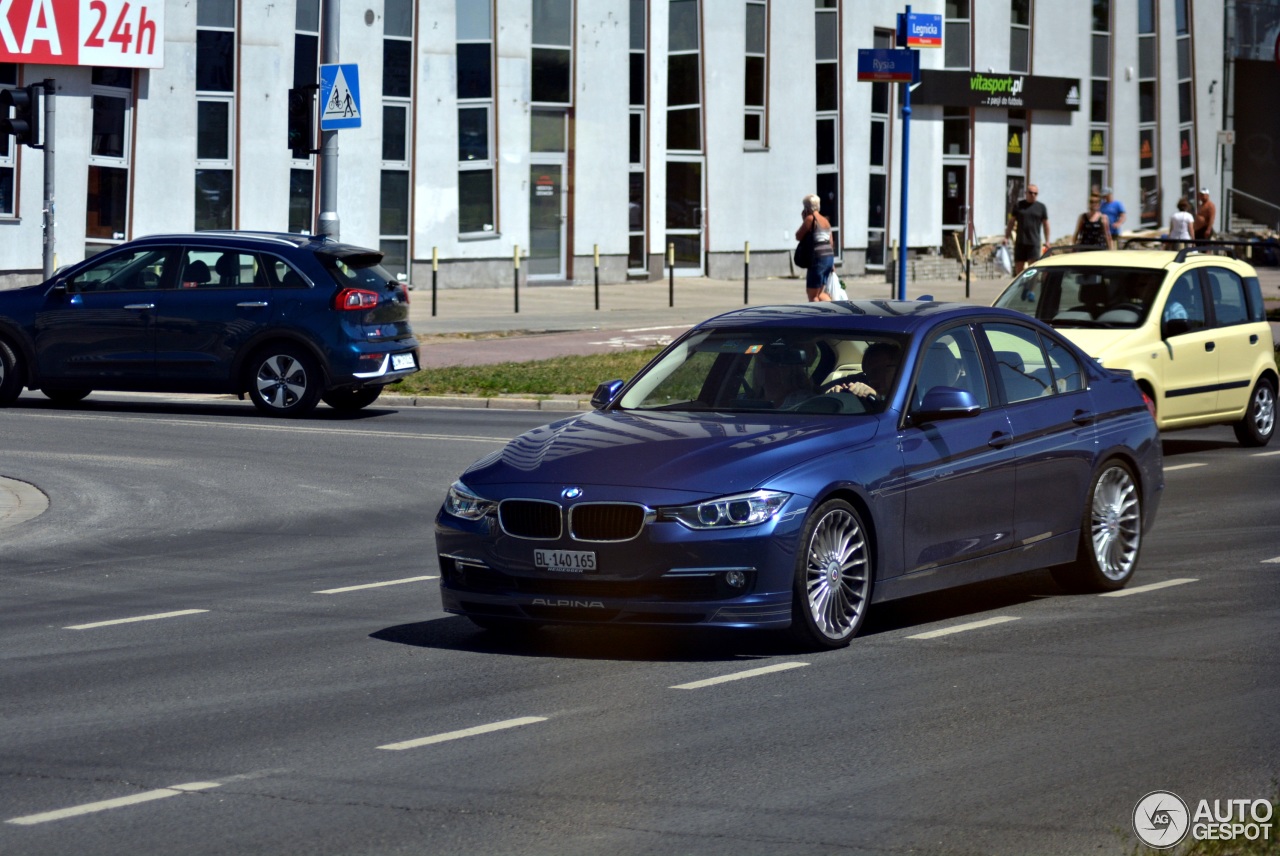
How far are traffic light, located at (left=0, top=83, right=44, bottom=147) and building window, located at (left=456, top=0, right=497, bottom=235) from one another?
1435 cm

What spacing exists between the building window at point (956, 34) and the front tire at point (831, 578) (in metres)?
43.4

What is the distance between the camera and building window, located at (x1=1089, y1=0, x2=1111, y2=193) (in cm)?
5594

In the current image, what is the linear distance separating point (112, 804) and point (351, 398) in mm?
14860

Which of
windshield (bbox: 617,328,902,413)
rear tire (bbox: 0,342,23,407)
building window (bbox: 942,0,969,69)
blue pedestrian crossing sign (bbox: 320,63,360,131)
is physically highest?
building window (bbox: 942,0,969,69)

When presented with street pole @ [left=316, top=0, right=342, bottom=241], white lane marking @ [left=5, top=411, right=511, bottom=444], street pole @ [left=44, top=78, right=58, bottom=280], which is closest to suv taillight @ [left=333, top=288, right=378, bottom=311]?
white lane marking @ [left=5, top=411, right=511, bottom=444]

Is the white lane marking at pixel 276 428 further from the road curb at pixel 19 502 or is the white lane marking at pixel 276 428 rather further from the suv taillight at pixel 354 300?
the road curb at pixel 19 502

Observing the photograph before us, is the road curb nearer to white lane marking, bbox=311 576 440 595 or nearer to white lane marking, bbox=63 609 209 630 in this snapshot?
white lane marking, bbox=311 576 440 595

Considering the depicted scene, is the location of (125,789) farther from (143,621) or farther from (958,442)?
(958,442)

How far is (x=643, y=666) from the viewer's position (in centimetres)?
851

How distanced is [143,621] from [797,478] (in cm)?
342

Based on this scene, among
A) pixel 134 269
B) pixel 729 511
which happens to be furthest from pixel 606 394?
pixel 134 269

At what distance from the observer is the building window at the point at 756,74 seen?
4478 centimetres

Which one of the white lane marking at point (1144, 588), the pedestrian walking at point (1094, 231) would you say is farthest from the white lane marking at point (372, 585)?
the pedestrian walking at point (1094, 231)

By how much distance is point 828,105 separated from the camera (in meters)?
46.7
